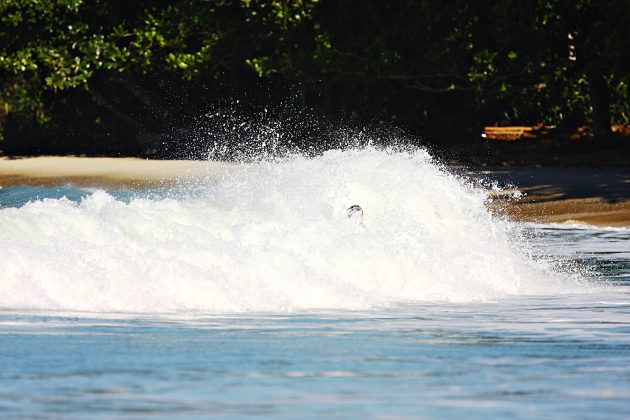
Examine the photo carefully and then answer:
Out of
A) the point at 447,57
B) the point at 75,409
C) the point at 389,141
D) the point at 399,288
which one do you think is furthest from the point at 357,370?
the point at 389,141

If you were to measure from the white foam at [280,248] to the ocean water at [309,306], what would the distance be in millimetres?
22

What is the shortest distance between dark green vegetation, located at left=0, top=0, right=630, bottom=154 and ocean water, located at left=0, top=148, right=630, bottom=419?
42.2 ft

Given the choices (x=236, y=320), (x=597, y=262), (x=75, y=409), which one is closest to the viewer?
(x=75, y=409)

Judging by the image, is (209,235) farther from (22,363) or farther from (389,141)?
(389,141)

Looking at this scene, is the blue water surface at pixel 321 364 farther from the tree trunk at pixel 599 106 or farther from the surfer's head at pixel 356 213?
the tree trunk at pixel 599 106

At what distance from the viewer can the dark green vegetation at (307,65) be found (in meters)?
29.7

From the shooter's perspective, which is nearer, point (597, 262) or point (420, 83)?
point (597, 262)

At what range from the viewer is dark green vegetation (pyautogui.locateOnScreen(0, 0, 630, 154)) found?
1168 inches

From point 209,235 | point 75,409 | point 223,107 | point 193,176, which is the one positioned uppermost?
point 223,107

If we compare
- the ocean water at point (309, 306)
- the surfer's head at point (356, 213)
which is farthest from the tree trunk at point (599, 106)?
the surfer's head at point (356, 213)

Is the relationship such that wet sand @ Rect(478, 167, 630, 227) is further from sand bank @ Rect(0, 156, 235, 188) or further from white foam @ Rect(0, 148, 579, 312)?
sand bank @ Rect(0, 156, 235, 188)

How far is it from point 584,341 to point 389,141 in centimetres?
2285

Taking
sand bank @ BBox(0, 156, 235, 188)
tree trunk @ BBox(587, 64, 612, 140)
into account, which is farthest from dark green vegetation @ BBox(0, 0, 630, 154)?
sand bank @ BBox(0, 156, 235, 188)

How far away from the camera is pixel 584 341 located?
9.39 m
